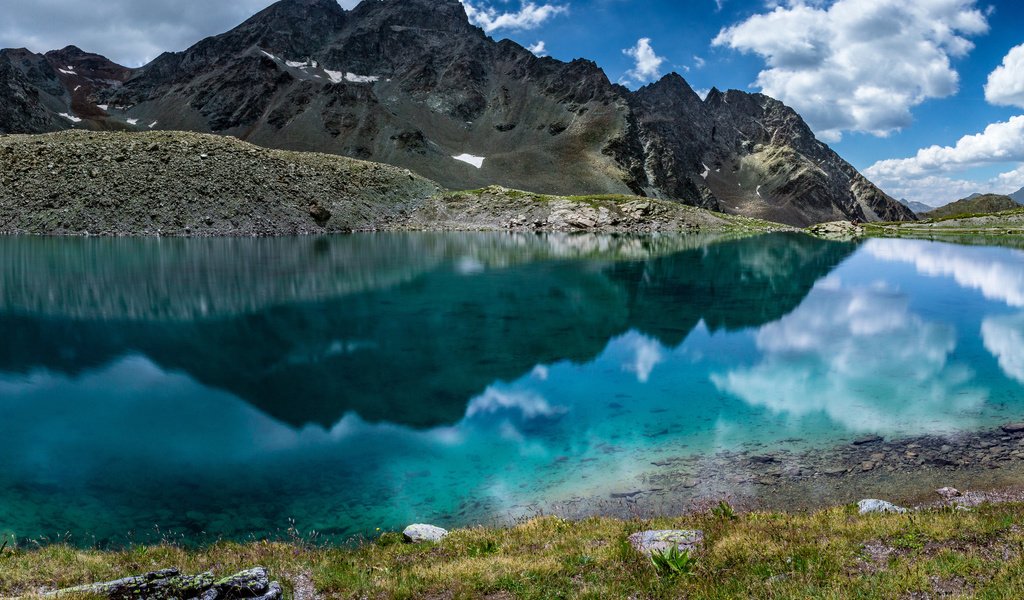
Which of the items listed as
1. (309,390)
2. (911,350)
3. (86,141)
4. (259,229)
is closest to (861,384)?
(911,350)

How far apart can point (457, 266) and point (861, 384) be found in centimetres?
5697

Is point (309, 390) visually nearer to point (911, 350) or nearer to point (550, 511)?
point (550, 511)

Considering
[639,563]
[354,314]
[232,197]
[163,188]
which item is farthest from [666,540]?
[163,188]

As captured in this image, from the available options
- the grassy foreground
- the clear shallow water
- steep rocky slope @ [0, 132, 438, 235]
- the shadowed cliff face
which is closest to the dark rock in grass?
the grassy foreground

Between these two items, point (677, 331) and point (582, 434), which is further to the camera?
point (677, 331)

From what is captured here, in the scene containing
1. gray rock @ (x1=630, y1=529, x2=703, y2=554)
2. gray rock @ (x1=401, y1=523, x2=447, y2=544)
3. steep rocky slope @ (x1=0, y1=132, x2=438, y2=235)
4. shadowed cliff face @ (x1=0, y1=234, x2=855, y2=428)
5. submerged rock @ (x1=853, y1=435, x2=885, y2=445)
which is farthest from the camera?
steep rocky slope @ (x1=0, y1=132, x2=438, y2=235)

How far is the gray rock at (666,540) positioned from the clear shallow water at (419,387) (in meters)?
5.11

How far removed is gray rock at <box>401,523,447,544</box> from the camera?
13.5 metres

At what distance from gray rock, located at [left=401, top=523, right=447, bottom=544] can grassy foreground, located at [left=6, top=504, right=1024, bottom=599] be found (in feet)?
1.19

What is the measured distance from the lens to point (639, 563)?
1048 centimetres

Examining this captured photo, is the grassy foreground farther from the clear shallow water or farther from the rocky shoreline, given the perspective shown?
the clear shallow water

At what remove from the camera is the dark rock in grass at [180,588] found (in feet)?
28.5

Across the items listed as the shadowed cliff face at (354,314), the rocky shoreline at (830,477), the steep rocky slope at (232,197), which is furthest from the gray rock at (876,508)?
the steep rocky slope at (232,197)

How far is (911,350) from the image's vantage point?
36.5 meters
